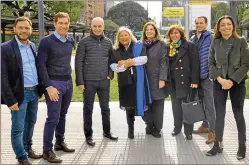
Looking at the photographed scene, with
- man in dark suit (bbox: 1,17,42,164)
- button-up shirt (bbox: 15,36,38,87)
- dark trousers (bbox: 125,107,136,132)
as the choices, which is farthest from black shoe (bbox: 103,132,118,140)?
button-up shirt (bbox: 15,36,38,87)

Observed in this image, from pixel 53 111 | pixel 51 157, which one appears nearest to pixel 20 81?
pixel 53 111

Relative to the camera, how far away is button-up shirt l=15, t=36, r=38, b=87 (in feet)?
14.0

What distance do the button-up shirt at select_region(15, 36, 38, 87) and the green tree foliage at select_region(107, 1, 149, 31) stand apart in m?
81.0

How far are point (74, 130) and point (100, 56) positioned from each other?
1.68 m

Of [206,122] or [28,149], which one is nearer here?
[28,149]

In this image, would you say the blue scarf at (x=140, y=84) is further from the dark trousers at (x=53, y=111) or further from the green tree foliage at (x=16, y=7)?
the green tree foliage at (x=16, y=7)

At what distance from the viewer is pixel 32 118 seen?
4621mm

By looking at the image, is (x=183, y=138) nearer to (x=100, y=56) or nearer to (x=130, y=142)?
(x=130, y=142)

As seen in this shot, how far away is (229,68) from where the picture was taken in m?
4.51

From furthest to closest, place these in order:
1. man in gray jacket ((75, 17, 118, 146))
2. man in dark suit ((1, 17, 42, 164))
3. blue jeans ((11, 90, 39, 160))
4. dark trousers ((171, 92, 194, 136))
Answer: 1. dark trousers ((171, 92, 194, 136))
2. man in gray jacket ((75, 17, 118, 146))
3. blue jeans ((11, 90, 39, 160))
4. man in dark suit ((1, 17, 42, 164))

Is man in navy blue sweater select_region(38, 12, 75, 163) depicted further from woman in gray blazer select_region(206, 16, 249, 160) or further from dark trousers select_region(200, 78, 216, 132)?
dark trousers select_region(200, 78, 216, 132)

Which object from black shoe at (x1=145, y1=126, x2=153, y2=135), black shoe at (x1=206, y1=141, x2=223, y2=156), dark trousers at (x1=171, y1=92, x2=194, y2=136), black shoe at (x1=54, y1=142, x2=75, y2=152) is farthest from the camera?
black shoe at (x1=145, y1=126, x2=153, y2=135)

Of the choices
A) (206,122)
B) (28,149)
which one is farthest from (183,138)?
(28,149)

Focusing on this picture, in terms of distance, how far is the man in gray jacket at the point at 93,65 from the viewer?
5129 mm
